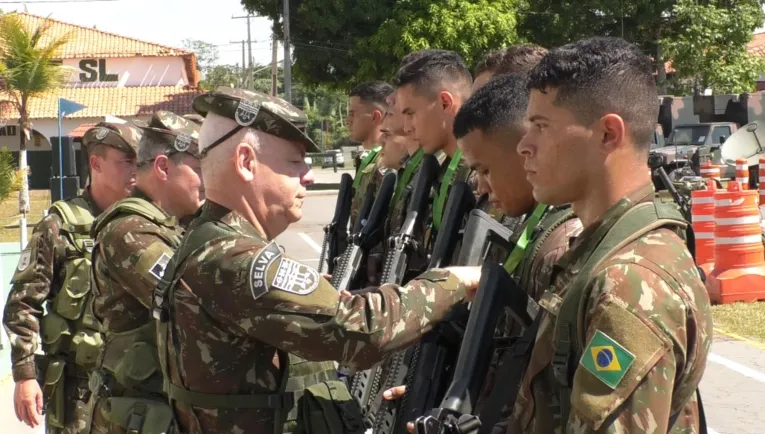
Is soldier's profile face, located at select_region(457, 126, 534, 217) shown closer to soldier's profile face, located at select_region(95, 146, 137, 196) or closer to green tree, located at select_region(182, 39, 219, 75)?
soldier's profile face, located at select_region(95, 146, 137, 196)

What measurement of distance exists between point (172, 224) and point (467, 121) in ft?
4.52

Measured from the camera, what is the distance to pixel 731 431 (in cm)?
614

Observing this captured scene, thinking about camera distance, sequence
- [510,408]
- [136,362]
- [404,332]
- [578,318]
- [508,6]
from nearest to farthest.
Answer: [578,318] → [510,408] → [404,332] → [136,362] → [508,6]

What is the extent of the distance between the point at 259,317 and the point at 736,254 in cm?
858

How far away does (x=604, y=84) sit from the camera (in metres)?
2.09

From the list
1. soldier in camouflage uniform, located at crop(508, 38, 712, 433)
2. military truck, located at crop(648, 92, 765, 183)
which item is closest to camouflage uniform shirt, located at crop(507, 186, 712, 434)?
soldier in camouflage uniform, located at crop(508, 38, 712, 433)

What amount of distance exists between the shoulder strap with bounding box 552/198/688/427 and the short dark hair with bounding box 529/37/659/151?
20cm

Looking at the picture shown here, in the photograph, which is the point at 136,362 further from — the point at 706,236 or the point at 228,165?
the point at 706,236

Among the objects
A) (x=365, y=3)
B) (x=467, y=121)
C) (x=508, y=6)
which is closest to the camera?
(x=467, y=121)

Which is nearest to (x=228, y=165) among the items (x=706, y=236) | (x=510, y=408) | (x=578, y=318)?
(x=510, y=408)

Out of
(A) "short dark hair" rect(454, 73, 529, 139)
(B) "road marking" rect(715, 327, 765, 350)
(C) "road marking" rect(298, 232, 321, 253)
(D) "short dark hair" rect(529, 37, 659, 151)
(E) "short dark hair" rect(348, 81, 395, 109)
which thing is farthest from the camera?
(C) "road marking" rect(298, 232, 321, 253)

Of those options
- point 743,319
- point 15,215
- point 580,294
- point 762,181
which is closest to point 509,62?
point 580,294

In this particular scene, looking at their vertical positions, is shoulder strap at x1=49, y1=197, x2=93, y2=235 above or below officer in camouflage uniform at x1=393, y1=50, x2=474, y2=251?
below

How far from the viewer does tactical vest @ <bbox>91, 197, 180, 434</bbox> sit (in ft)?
11.2
